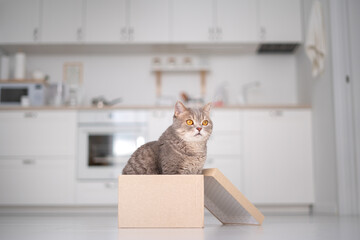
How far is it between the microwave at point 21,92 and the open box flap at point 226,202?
268cm

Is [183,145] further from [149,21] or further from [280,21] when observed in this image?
[280,21]

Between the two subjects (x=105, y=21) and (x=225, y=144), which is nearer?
(x=225, y=144)

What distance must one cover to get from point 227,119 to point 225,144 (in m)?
0.25

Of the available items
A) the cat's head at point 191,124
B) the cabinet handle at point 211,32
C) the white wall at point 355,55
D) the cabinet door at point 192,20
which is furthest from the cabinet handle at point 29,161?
the white wall at point 355,55

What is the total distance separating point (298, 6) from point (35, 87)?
116 inches

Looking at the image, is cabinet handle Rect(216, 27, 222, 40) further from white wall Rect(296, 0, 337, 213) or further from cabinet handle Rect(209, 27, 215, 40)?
white wall Rect(296, 0, 337, 213)

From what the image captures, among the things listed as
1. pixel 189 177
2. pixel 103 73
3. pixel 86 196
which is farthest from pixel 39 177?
pixel 189 177

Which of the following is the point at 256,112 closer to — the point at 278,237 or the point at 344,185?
the point at 344,185

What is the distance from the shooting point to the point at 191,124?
173cm

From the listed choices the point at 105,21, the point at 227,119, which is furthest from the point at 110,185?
the point at 105,21

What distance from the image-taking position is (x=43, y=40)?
425 cm

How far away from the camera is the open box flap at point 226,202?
180cm

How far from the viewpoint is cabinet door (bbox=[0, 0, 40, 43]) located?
13.9 feet

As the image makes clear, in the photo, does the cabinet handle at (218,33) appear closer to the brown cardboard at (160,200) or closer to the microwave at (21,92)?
the microwave at (21,92)
